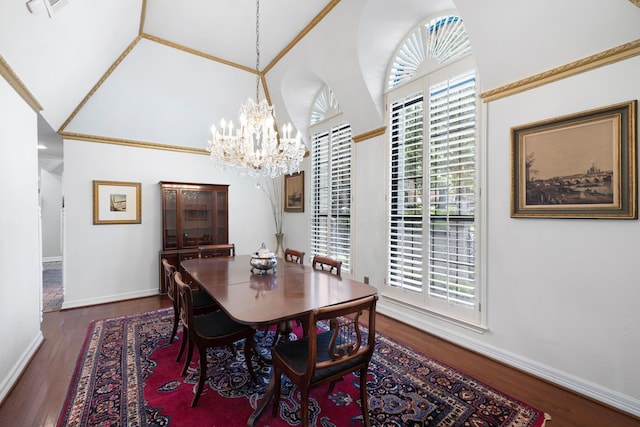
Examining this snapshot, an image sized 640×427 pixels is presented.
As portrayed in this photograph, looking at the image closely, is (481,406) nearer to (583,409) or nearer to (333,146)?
(583,409)

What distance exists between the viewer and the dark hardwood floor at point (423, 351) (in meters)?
1.78

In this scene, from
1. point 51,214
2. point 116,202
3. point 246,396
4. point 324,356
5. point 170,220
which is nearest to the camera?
point 324,356

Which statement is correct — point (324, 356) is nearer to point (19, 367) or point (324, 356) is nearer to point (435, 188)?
point (435, 188)

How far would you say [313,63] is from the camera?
12.3 feet

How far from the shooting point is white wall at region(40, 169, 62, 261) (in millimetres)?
7363

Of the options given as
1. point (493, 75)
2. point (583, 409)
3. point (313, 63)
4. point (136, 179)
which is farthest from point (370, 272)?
point (136, 179)

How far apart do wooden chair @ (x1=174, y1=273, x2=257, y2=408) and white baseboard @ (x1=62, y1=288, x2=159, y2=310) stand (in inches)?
106

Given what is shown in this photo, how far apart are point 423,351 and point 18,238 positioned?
376cm

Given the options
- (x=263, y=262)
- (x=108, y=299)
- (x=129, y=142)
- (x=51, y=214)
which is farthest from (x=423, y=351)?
(x=51, y=214)

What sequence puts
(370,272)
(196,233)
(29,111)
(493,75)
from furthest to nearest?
(196,233), (370,272), (29,111), (493,75)

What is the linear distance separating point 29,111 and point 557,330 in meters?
4.99

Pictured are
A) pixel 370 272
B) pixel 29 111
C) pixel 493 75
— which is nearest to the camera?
pixel 493 75

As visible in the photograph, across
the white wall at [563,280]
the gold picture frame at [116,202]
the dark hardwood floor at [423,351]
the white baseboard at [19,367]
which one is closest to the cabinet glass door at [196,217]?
the gold picture frame at [116,202]

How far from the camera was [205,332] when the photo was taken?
79.4 inches
